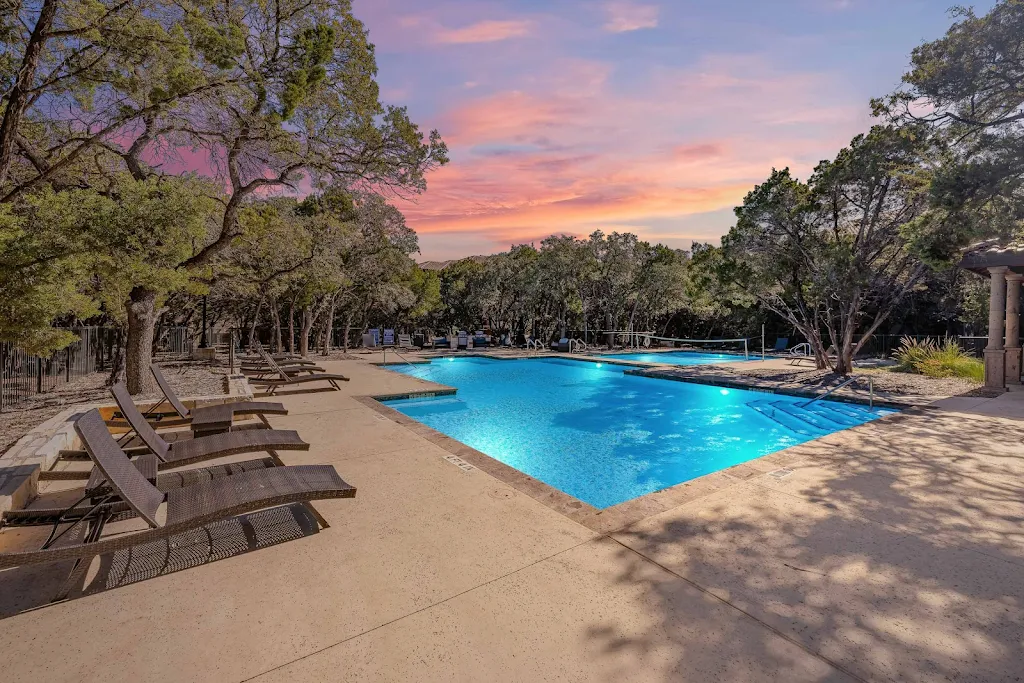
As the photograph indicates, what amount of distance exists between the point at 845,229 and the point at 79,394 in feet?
58.7

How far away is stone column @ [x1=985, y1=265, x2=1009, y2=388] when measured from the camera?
10.1 metres

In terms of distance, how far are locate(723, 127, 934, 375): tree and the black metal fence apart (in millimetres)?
15977

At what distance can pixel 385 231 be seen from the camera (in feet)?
65.1

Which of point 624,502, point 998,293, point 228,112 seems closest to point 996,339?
point 998,293

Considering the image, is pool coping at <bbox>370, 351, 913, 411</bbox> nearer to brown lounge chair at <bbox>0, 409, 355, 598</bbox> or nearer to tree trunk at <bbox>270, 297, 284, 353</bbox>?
tree trunk at <bbox>270, 297, 284, 353</bbox>

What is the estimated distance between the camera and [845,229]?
40.7ft

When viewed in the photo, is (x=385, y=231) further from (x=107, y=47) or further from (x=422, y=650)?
(x=422, y=650)

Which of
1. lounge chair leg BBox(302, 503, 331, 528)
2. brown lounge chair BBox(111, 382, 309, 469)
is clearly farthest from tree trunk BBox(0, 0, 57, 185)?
lounge chair leg BBox(302, 503, 331, 528)

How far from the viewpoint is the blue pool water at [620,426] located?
6.73 m

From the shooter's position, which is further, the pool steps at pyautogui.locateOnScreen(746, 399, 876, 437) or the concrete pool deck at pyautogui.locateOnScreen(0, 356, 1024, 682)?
the pool steps at pyautogui.locateOnScreen(746, 399, 876, 437)

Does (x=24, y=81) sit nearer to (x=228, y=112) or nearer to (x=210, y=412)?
(x=210, y=412)

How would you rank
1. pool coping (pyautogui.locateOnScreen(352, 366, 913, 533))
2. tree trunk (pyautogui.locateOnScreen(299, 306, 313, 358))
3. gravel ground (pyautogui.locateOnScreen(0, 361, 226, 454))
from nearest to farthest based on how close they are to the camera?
pool coping (pyautogui.locateOnScreen(352, 366, 913, 533)) → gravel ground (pyautogui.locateOnScreen(0, 361, 226, 454)) → tree trunk (pyautogui.locateOnScreen(299, 306, 313, 358))

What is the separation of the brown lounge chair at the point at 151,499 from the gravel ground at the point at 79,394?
2.94 meters

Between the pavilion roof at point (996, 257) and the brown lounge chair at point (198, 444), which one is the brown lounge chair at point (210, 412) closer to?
the brown lounge chair at point (198, 444)
